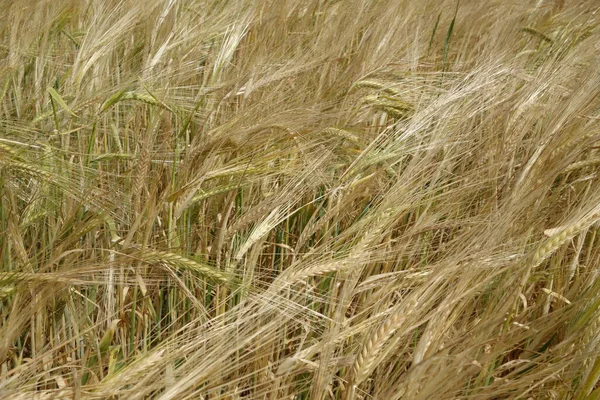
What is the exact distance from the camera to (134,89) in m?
1.34

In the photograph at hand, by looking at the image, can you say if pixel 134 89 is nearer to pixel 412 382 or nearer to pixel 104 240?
pixel 104 240

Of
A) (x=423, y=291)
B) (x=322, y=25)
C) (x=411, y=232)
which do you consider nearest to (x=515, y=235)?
(x=411, y=232)

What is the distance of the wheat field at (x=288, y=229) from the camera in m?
0.85

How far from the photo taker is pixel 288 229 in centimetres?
143

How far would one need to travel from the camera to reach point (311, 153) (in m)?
1.22

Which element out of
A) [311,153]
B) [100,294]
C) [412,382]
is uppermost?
[311,153]

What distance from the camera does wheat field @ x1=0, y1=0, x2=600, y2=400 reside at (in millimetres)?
A: 853

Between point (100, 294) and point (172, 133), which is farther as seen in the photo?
point (172, 133)

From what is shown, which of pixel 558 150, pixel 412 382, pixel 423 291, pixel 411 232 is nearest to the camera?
pixel 412 382

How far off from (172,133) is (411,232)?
1.97 feet

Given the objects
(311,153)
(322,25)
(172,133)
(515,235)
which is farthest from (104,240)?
(322,25)

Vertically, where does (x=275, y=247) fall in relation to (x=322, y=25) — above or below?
below

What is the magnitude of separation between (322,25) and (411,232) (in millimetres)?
1420

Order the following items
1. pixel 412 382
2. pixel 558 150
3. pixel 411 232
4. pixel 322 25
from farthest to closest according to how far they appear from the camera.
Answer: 1. pixel 322 25
2. pixel 558 150
3. pixel 411 232
4. pixel 412 382
